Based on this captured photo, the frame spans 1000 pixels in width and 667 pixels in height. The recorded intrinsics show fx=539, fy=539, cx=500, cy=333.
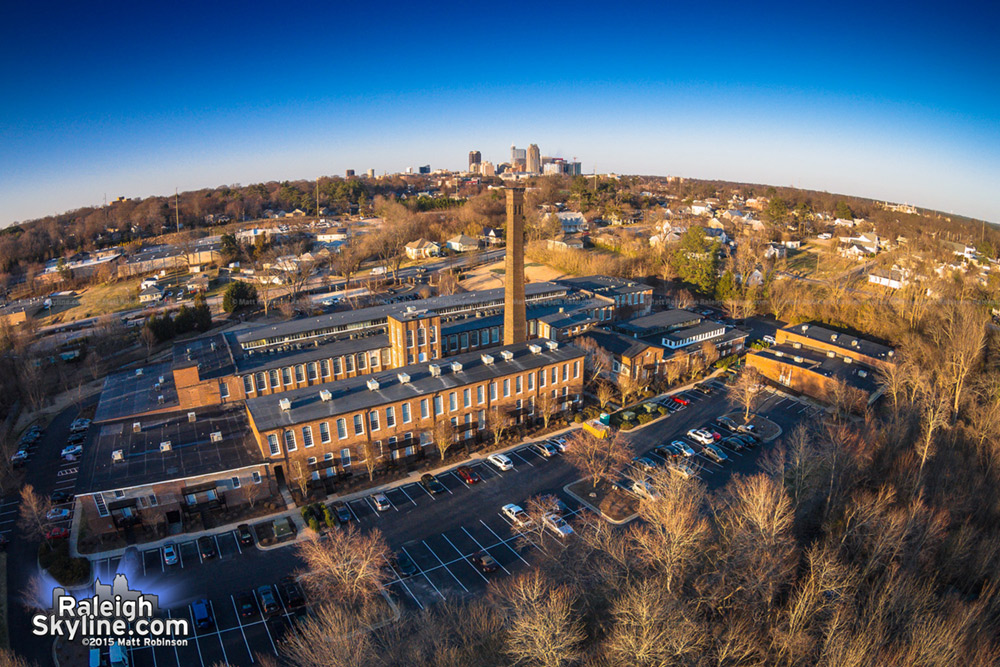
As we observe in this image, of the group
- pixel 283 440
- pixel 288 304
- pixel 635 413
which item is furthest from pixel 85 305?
pixel 635 413

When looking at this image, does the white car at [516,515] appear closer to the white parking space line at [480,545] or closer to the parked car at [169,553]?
the white parking space line at [480,545]

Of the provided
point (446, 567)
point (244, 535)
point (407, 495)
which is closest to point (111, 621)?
point (244, 535)

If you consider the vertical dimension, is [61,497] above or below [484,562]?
below

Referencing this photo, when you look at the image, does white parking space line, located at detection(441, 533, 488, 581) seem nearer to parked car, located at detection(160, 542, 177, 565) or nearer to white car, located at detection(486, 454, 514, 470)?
white car, located at detection(486, 454, 514, 470)

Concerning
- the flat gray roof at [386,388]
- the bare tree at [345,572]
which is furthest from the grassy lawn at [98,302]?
the bare tree at [345,572]

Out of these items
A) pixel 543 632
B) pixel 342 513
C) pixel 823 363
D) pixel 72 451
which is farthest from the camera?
pixel 823 363

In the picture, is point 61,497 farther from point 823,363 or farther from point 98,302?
point 823,363

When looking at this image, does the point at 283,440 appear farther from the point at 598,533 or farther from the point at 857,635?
the point at 857,635
